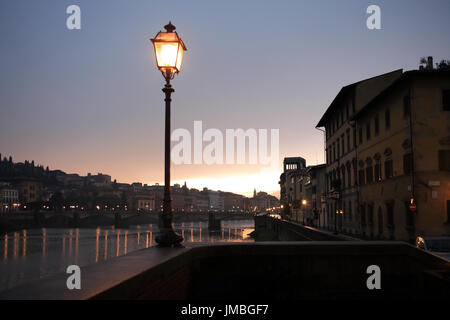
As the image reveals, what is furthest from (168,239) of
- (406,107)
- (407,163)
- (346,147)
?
(346,147)

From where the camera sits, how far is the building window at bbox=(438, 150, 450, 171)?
24031 millimetres

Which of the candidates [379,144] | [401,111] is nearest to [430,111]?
[401,111]

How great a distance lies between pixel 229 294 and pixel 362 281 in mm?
2568

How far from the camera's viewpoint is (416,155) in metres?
24.3

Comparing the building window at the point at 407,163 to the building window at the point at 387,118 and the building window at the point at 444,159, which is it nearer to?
the building window at the point at 444,159

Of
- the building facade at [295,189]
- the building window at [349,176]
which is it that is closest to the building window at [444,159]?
the building window at [349,176]

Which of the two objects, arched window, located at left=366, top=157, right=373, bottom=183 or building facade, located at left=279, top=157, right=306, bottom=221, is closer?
arched window, located at left=366, top=157, right=373, bottom=183

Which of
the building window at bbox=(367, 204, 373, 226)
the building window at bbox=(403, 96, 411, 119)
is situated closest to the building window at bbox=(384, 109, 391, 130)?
the building window at bbox=(403, 96, 411, 119)

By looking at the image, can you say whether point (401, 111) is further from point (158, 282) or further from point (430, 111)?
point (158, 282)

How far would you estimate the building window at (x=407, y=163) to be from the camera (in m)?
25.1

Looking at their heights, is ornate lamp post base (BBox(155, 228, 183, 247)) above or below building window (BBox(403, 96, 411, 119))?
below

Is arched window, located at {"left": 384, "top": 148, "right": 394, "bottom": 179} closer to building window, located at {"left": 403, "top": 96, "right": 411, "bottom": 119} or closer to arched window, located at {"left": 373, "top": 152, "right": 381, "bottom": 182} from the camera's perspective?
arched window, located at {"left": 373, "top": 152, "right": 381, "bottom": 182}

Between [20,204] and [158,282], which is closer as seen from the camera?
[158,282]
